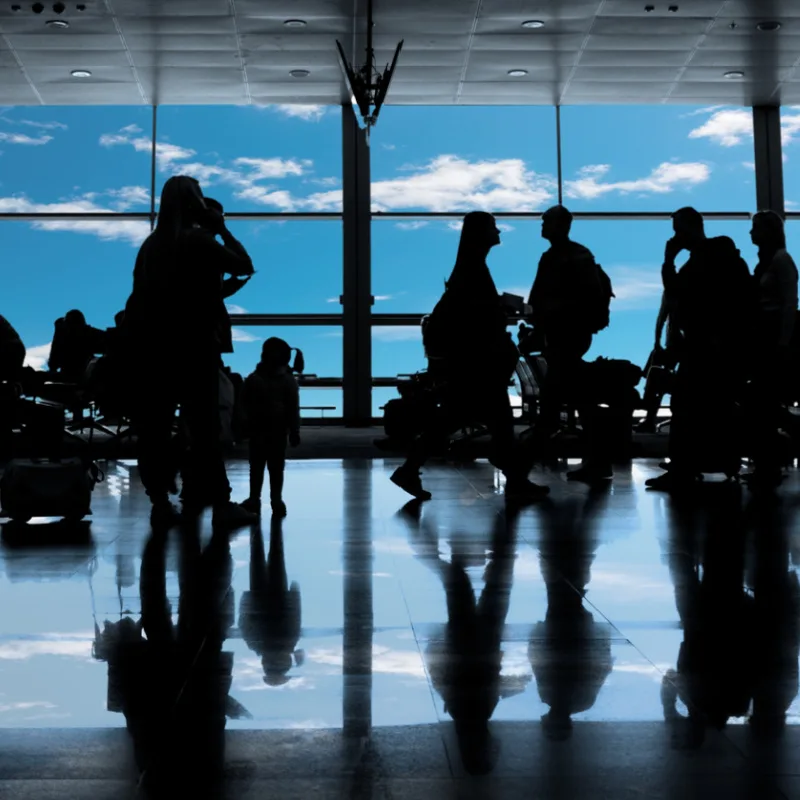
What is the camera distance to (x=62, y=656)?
7.19ft

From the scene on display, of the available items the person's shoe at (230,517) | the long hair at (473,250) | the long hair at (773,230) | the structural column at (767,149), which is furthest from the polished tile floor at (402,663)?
the structural column at (767,149)

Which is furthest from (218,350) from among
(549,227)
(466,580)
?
(549,227)

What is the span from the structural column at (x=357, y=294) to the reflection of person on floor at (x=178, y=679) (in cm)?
1039

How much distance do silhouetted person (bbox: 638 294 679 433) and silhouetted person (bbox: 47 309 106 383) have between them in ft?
14.7

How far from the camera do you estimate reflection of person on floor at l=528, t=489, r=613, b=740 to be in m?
1.84

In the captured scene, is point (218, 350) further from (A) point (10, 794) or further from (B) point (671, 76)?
(B) point (671, 76)

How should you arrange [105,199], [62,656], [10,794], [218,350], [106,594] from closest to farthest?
[10,794] → [62,656] → [106,594] → [218,350] → [105,199]

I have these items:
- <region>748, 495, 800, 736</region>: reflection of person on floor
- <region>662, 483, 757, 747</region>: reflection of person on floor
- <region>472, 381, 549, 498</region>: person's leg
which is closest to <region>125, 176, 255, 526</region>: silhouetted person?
<region>472, 381, 549, 498</region>: person's leg

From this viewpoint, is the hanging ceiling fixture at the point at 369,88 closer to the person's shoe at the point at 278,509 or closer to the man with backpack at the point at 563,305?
the man with backpack at the point at 563,305

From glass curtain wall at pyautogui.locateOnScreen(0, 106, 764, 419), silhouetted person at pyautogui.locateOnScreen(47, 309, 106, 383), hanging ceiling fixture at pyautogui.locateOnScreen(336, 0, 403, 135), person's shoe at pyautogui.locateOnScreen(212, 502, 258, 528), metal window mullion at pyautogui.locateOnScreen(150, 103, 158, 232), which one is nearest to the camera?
person's shoe at pyautogui.locateOnScreen(212, 502, 258, 528)

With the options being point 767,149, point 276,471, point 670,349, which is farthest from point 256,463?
point 767,149

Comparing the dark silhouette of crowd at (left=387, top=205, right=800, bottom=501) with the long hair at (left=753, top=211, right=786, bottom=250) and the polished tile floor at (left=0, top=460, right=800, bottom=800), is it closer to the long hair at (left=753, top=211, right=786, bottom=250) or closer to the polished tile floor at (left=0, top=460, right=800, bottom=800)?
the long hair at (left=753, top=211, right=786, bottom=250)

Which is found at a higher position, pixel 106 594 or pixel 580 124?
pixel 580 124

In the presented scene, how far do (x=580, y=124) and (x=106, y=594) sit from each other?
11804mm
